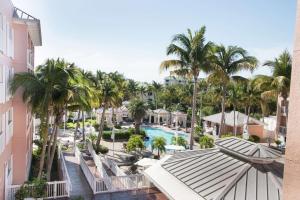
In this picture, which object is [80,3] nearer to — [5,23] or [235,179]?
[5,23]

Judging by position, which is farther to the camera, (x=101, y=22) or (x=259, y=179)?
(x=101, y=22)

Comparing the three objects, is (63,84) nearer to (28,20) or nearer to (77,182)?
(28,20)

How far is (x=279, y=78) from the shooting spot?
26.2 m

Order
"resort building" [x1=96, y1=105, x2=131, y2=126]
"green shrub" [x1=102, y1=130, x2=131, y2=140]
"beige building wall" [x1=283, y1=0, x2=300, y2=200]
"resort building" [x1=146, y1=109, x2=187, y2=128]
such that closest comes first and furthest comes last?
"beige building wall" [x1=283, y1=0, x2=300, y2=200], "green shrub" [x1=102, y1=130, x2=131, y2=140], "resort building" [x1=96, y1=105, x2=131, y2=126], "resort building" [x1=146, y1=109, x2=187, y2=128]

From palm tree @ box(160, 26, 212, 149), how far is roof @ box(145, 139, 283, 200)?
1159cm

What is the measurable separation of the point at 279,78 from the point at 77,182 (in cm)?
1984

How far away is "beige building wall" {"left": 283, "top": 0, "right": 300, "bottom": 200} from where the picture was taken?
3279 mm

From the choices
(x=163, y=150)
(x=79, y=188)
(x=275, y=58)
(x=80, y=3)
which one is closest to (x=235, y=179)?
(x=79, y=188)

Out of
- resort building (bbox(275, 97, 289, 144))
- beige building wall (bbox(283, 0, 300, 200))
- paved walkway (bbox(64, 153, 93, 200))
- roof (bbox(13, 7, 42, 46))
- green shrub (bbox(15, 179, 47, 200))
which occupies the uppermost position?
roof (bbox(13, 7, 42, 46))

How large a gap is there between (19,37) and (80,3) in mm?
4239

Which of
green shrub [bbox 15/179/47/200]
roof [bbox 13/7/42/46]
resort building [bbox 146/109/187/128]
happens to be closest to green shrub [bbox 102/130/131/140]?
resort building [bbox 146/109/187/128]

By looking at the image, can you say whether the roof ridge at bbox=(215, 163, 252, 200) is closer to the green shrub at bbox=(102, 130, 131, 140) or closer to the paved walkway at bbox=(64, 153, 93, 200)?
the paved walkway at bbox=(64, 153, 93, 200)

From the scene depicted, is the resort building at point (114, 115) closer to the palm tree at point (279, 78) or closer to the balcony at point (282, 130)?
the balcony at point (282, 130)

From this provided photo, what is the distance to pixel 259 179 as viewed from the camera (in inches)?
342
